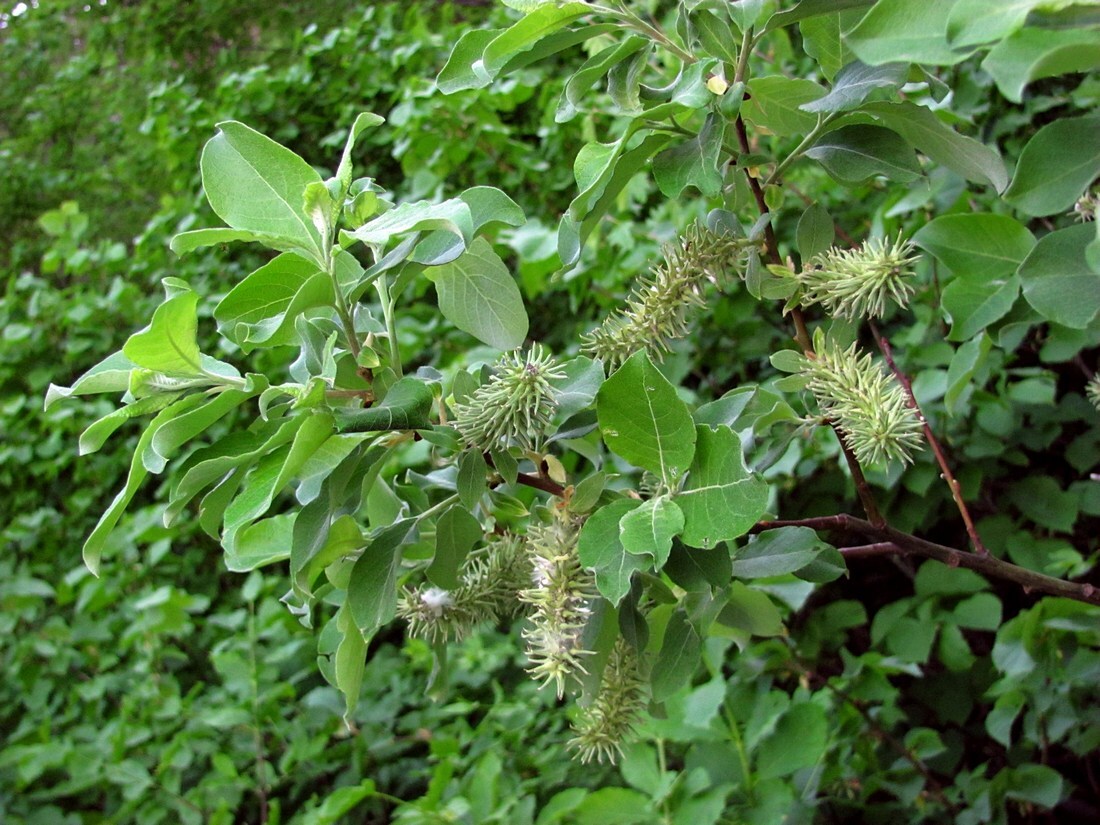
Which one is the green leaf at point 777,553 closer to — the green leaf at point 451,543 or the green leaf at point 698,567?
the green leaf at point 698,567

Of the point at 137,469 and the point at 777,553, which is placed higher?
the point at 137,469

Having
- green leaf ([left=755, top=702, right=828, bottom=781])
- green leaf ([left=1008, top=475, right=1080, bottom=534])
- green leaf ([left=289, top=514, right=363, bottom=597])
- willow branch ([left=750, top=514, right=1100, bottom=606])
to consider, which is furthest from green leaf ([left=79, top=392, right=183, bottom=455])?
green leaf ([left=1008, top=475, right=1080, bottom=534])

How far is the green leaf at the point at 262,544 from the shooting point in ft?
2.43

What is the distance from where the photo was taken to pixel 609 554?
57 centimetres

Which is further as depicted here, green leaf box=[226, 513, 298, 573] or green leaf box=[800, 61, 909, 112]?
green leaf box=[226, 513, 298, 573]

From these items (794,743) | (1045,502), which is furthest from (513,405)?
(1045,502)

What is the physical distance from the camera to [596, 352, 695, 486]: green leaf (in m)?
0.58

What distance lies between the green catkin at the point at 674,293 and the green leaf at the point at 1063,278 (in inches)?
7.4

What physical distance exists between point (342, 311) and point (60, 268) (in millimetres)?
3055

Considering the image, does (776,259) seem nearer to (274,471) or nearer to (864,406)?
(864,406)

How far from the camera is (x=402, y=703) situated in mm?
1812

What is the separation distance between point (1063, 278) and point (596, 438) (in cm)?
80

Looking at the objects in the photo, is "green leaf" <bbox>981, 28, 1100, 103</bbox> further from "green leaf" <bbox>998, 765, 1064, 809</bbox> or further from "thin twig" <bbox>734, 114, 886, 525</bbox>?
"green leaf" <bbox>998, 765, 1064, 809</bbox>

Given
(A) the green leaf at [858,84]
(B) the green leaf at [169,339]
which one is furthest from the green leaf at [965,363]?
(B) the green leaf at [169,339]
